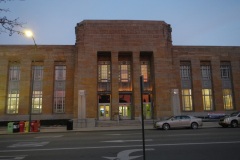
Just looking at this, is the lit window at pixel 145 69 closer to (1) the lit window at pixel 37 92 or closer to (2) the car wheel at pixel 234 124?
(2) the car wheel at pixel 234 124

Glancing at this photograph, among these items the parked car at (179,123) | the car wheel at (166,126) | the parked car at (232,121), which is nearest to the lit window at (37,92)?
the parked car at (179,123)

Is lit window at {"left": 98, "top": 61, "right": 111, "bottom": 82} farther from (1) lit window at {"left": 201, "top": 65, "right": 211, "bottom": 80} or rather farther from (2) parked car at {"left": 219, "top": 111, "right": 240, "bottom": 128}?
(2) parked car at {"left": 219, "top": 111, "right": 240, "bottom": 128}

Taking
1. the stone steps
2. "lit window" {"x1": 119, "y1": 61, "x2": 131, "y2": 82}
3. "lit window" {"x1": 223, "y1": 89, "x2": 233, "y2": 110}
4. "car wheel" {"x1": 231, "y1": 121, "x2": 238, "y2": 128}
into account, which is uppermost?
"lit window" {"x1": 119, "y1": 61, "x2": 131, "y2": 82}

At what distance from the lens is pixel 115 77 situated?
3206 cm

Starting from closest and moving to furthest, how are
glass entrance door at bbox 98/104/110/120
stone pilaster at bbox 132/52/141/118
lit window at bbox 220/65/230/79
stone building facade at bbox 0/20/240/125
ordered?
stone pilaster at bbox 132/52/141/118
stone building facade at bbox 0/20/240/125
glass entrance door at bbox 98/104/110/120
lit window at bbox 220/65/230/79

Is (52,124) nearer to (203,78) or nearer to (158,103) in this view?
(158,103)

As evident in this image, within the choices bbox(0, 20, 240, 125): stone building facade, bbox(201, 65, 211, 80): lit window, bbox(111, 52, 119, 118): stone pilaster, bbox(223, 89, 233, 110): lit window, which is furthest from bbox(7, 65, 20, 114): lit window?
bbox(223, 89, 233, 110): lit window

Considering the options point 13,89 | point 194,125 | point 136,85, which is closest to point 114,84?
point 136,85

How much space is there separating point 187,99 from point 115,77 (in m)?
12.0

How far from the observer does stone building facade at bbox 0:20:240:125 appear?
32.0 metres

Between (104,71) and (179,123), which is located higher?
(104,71)

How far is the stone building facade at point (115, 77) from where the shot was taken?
105ft

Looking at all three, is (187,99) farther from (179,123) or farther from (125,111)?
(179,123)

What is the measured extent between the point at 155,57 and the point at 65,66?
544 inches
